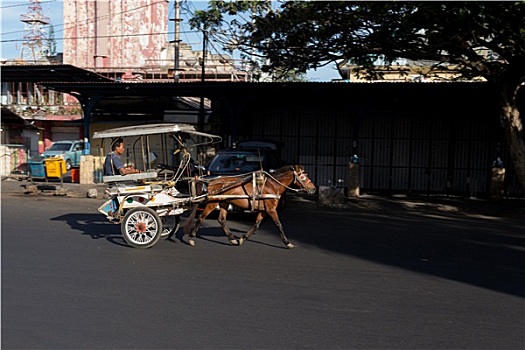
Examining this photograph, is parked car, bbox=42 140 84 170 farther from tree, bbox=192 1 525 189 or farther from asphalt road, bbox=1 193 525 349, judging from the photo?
asphalt road, bbox=1 193 525 349

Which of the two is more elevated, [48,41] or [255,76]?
[48,41]

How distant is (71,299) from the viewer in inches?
289

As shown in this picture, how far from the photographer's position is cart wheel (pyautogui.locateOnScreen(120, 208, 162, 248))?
35.8 feet

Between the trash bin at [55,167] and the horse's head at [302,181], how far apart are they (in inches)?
556

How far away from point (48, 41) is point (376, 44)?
36.8 metres

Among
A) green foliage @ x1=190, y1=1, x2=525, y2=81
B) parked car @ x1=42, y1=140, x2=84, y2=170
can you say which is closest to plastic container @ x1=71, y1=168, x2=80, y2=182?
parked car @ x1=42, y1=140, x2=84, y2=170

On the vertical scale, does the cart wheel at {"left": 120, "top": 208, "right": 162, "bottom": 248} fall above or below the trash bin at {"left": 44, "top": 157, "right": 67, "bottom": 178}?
below

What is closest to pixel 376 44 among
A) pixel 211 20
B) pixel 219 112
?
pixel 211 20

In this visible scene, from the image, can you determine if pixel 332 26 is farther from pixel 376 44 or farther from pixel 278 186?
pixel 278 186

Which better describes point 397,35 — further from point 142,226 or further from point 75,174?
point 75,174

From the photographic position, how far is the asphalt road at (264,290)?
6.09 metres

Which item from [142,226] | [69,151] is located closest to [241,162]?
[142,226]

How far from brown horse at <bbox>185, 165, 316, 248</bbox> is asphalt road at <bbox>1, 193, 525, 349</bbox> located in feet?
1.84

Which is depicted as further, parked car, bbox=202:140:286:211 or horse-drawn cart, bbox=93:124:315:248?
parked car, bbox=202:140:286:211
